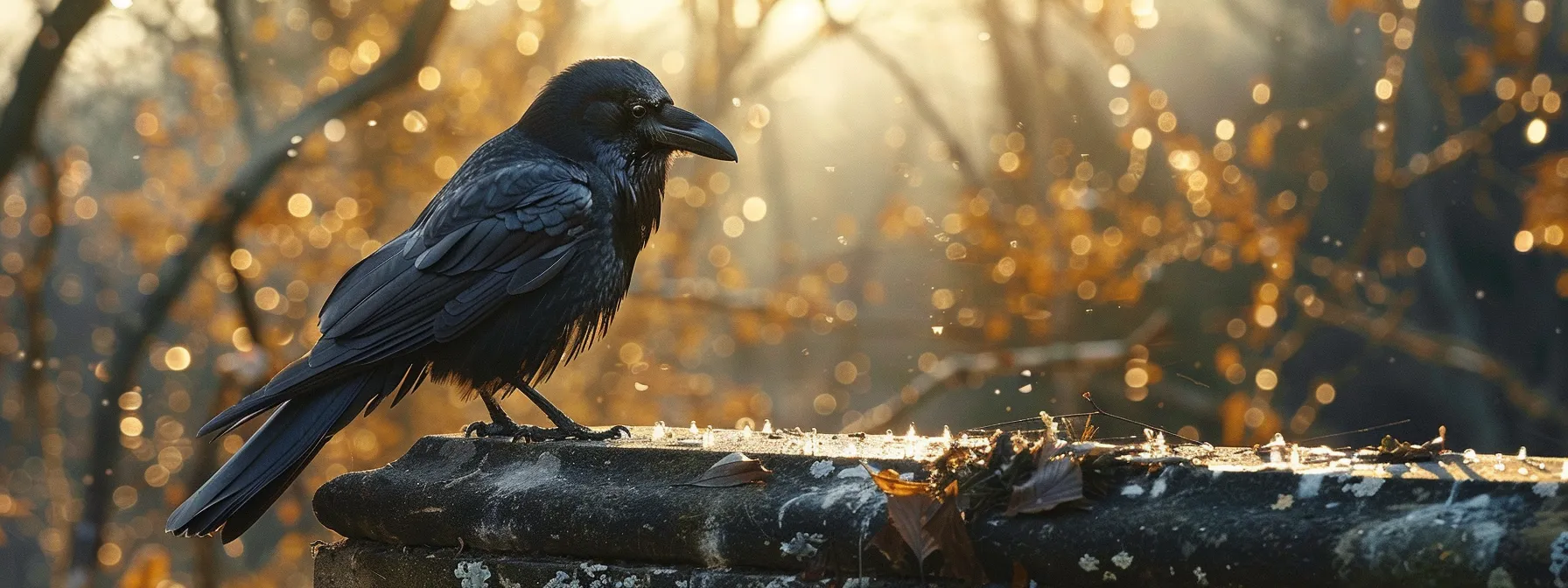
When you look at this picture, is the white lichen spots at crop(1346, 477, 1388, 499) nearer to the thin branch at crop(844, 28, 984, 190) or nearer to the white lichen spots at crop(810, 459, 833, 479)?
the white lichen spots at crop(810, 459, 833, 479)

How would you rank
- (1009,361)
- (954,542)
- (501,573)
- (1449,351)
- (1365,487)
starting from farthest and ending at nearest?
1. (1449,351)
2. (1009,361)
3. (501,573)
4. (954,542)
5. (1365,487)

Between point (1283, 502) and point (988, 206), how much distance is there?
732cm

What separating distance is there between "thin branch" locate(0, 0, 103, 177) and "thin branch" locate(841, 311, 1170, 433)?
486 centimetres

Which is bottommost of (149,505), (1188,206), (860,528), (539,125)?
(149,505)

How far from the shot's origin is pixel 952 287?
11.2m

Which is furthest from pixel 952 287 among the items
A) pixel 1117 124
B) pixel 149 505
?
pixel 149 505

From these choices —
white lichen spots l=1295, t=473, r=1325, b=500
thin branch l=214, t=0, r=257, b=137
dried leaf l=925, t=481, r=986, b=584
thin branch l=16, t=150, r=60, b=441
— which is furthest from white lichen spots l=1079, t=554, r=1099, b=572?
thin branch l=16, t=150, r=60, b=441

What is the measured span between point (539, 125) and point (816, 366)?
16.3m

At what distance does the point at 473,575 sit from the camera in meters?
2.06

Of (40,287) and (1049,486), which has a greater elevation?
(40,287)

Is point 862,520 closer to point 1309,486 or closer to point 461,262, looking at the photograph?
point 1309,486

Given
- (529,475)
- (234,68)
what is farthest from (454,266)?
(234,68)

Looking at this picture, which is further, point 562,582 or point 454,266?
point 454,266

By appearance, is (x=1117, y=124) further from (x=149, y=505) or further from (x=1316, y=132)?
(x=149, y=505)
